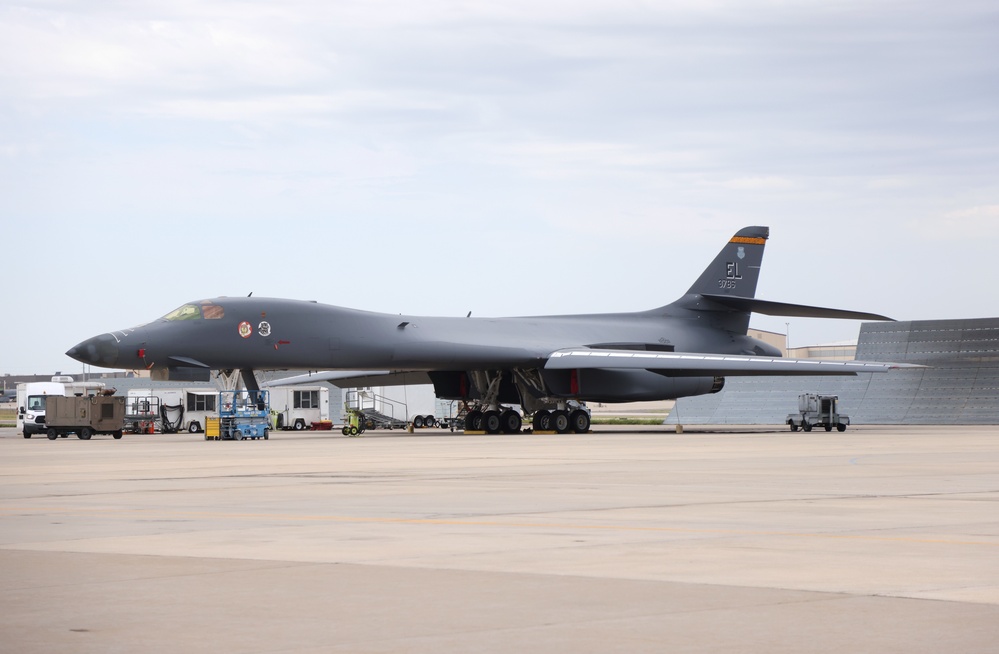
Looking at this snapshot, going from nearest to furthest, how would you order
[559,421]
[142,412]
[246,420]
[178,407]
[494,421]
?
[246,420] < [559,421] < [494,421] < [142,412] < [178,407]

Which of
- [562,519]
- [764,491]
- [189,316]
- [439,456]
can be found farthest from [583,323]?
[562,519]

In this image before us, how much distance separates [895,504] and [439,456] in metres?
12.0

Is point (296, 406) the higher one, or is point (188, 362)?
point (188, 362)

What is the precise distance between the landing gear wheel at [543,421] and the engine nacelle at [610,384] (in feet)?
2.80

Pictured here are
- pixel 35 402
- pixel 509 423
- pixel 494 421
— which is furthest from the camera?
pixel 35 402

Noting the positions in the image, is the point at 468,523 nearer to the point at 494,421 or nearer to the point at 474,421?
the point at 494,421

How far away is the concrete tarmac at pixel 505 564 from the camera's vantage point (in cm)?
554

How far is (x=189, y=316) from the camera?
35.2 m

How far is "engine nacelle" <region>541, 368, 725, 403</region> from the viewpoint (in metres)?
39.7

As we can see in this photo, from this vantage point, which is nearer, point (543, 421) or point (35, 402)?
point (543, 421)

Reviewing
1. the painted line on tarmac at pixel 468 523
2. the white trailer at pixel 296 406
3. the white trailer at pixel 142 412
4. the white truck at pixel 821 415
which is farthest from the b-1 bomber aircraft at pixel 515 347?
the painted line on tarmac at pixel 468 523

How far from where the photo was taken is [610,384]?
131 feet

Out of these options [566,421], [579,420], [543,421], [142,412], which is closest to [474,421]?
[543,421]

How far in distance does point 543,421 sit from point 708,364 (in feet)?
19.8
